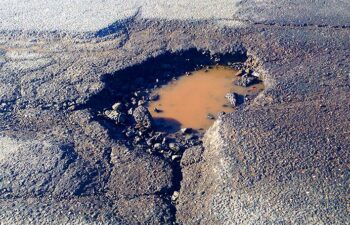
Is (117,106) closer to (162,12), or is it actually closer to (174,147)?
(174,147)

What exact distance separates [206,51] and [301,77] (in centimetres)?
125

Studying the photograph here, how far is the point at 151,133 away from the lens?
4.52 metres

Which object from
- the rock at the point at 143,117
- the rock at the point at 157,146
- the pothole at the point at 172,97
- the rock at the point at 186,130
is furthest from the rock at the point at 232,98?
the rock at the point at 157,146

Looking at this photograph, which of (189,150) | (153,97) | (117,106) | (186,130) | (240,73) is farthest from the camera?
(240,73)

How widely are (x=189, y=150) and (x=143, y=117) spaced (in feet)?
2.44

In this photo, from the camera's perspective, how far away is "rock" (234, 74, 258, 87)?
5.11m

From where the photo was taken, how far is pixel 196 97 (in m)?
5.17

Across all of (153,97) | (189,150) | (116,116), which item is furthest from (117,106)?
(189,150)

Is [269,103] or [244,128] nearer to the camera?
[244,128]

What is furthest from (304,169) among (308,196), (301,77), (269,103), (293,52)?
(293,52)

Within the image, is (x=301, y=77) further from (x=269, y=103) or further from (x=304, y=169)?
(x=304, y=169)

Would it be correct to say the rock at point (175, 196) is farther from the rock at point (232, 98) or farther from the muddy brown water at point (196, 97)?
the rock at point (232, 98)

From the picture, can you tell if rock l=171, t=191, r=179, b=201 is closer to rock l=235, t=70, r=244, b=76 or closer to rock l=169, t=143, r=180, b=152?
rock l=169, t=143, r=180, b=152

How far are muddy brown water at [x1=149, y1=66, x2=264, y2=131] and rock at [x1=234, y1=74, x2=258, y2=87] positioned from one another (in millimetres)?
48
